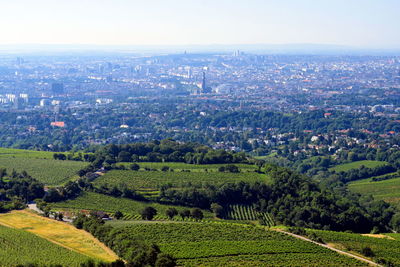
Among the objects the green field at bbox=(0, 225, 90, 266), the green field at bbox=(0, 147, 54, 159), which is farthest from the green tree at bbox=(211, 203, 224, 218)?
the green field at bbox=(0, 147, 54, 159)

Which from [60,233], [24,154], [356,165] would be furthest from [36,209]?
[356,165]

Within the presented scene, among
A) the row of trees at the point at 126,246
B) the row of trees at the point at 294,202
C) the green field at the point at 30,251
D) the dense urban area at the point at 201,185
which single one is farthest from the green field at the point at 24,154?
the green field at the point at 30,251

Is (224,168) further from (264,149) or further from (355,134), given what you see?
(355,134)

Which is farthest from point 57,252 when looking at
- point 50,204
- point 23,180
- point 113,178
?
point 113,178

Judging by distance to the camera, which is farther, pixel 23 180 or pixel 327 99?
pixel 327 99

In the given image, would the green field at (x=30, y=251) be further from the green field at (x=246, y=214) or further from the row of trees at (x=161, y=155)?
the row of trees at (x=161, y=155)

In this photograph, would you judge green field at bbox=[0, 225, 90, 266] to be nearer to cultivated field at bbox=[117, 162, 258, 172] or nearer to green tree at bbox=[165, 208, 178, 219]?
green tree at bbox=[165, 208, 178, 219]
